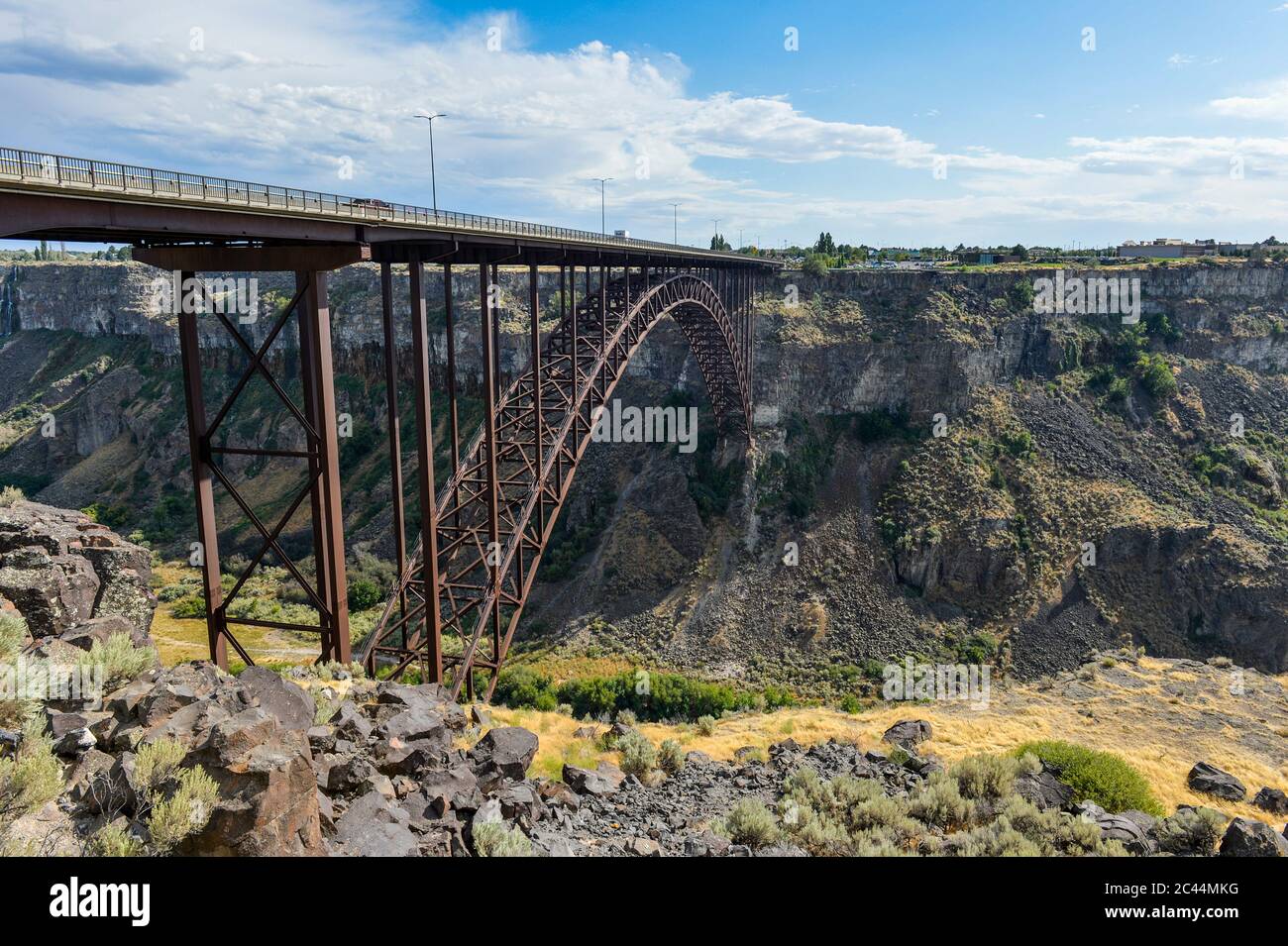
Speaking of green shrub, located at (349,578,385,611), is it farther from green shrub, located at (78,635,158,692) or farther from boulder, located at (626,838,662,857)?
boulder, located at (626,838,662,857)

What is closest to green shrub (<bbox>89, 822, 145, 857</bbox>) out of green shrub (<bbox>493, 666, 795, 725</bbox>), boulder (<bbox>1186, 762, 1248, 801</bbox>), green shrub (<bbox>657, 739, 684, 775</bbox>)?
green shrub (<bbox>657, 739, 684, 775</bbox>)

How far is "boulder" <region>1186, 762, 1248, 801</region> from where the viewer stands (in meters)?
23.2

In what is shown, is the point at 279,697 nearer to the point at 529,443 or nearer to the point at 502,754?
the point at 502,754

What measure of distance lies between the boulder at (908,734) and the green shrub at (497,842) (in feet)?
53.6

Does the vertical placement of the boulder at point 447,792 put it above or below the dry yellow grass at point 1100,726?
above

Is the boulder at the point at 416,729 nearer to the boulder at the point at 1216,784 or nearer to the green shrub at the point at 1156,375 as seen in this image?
the boulder at the point at 1216,784

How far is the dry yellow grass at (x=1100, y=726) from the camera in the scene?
76.8ft

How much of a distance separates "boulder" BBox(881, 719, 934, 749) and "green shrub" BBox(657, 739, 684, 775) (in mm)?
8196

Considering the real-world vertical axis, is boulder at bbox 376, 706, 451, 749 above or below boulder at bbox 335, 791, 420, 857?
below

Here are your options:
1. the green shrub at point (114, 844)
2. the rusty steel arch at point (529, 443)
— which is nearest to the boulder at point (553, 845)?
the green shrub at point (114, 844)

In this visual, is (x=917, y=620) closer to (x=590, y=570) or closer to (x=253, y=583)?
(x=590, y=570)

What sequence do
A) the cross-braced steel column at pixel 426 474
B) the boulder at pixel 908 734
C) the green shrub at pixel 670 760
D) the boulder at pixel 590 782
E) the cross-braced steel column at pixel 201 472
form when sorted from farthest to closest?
the boulder at pixel 908 734, the green shrub at pixel 670 760, the cross-braced steel column at pixel 426 474, the boulder at pixel 590 782, the cross-braced steel column at pixel 201 472

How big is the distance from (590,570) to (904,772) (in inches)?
1090
